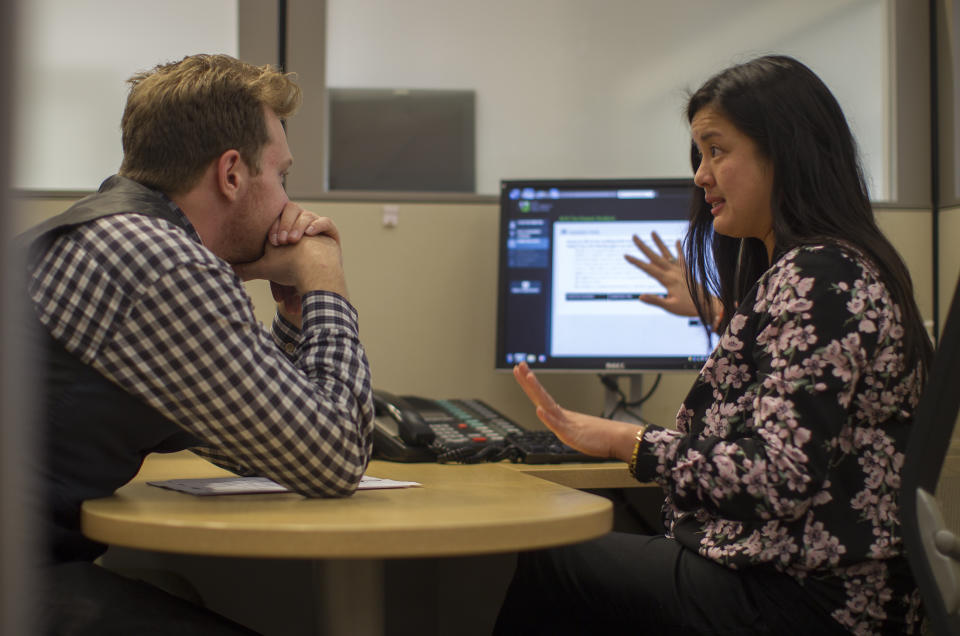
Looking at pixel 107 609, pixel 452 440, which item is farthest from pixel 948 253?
pixel 107 609

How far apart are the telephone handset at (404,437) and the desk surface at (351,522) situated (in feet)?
1.35

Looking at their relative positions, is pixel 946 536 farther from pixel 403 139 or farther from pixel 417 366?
pixel 403 139

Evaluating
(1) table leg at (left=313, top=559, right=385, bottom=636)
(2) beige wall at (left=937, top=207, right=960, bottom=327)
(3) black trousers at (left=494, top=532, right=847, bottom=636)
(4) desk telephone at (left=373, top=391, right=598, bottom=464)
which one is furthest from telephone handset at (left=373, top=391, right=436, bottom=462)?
(2) beige wall at (left=937, top=207, right=960, bottom=327)

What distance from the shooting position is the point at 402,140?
6.82 feet

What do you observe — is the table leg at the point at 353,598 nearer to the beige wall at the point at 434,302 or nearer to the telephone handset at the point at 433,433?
the telephone handset at the point at 433,433

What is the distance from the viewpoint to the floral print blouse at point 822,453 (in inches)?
38.2

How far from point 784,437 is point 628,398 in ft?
3.49

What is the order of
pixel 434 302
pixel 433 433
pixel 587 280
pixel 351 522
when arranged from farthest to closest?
1. pixel 434 302
2. pixel 587 280
3. pixel 433 433
4. pixel 351 522

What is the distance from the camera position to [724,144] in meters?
1.24

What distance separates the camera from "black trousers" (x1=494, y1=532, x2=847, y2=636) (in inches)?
40.4

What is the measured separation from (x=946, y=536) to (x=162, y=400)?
2.58 feet

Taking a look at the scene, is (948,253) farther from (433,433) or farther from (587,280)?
(433,433)

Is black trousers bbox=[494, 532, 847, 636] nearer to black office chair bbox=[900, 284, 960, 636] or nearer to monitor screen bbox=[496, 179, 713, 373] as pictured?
black office chair bbox=[900, 284, 960, 636]

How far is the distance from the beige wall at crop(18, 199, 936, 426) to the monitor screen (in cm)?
14
